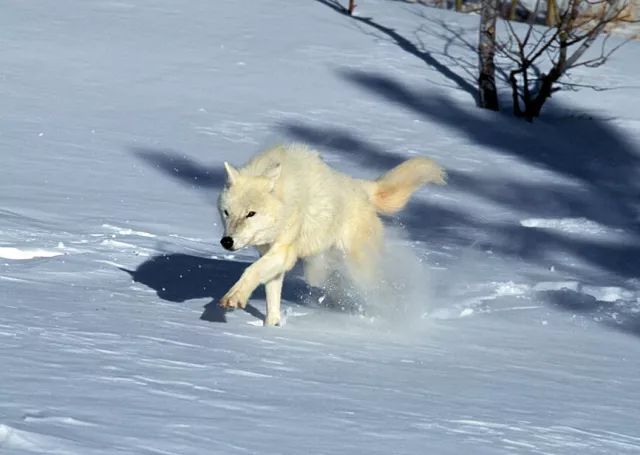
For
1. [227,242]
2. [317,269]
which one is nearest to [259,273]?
[227,242]

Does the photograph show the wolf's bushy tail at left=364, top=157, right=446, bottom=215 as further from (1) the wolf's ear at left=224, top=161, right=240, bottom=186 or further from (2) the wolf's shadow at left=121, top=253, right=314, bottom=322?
(1) the wolf's ear at left=224, top=161, right=240, bottom=186

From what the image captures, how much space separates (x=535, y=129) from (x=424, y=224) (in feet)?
19.1

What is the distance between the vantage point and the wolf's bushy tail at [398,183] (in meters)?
8.09

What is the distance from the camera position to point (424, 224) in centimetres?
1253

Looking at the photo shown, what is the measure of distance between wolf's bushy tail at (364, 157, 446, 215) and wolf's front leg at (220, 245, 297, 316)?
1.19 m

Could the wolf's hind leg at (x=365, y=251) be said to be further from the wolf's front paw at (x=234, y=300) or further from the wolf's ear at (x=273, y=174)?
the wolf's front paw at (x=234, y=300)

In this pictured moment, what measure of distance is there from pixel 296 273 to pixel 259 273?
2394 mm

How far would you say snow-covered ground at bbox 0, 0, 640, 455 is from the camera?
188 inches

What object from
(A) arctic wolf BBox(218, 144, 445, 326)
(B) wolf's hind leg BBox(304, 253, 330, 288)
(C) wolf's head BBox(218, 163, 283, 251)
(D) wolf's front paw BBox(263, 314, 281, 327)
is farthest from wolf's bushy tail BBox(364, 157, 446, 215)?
(C) wolf's head BBox(218, 163, 283, 251)

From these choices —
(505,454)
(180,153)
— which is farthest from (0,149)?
(505,454)

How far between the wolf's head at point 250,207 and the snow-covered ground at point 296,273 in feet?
1.82

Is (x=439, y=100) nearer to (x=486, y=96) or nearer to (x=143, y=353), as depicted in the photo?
(x=486, y=96)

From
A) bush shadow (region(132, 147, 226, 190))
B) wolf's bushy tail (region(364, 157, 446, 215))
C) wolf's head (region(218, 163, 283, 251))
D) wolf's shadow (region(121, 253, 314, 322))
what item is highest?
wolf's head (region(218, 163, 283, 251))

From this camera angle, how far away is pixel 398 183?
8117 mm
